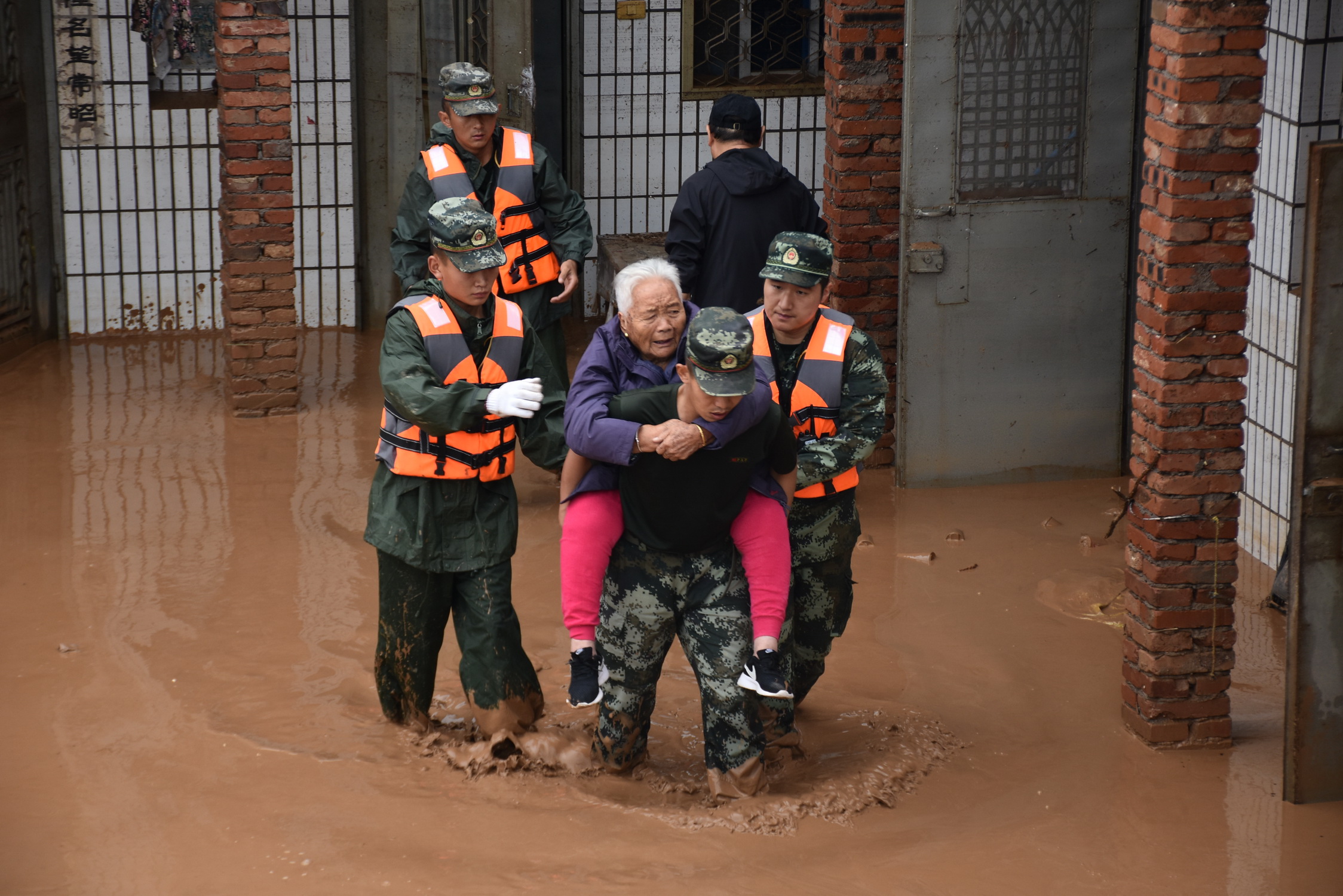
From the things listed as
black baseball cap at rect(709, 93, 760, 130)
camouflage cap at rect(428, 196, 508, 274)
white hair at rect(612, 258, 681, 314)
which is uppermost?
black baseball cap at rect(709, 93, 760, 130)

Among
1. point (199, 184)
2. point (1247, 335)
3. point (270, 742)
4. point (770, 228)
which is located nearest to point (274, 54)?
point (199, 184)

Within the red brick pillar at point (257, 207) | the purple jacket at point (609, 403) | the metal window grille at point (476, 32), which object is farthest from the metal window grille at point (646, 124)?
the purple jacket at point (609, 403)

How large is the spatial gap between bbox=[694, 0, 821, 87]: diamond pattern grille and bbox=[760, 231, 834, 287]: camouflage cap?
5.66 metres

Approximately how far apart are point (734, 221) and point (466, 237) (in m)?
2.23

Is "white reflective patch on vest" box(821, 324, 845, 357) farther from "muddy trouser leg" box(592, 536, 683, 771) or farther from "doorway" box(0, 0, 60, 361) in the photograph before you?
"doorway" box(0, 0, 60, 361)

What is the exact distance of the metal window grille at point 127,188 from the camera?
9773mm

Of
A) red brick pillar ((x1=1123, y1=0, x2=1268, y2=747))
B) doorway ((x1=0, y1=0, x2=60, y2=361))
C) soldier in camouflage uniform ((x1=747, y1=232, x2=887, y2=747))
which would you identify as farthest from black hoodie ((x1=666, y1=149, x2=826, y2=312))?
doorway ((x1=0, y1=0, x2=60, y2=361))

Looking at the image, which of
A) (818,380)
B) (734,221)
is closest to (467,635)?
(818,380)

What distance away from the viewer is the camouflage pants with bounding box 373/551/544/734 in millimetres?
5164

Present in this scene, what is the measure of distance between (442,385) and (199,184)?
19.7 feet

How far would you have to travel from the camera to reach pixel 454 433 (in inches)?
194

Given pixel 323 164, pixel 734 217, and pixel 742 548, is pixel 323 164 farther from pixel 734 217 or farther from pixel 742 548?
pixel 742 548

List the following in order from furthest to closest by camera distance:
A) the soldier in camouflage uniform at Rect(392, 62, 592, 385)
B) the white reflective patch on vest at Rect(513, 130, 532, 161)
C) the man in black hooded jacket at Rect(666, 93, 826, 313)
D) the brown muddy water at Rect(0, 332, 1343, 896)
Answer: the white reflective patch on vest at Rect(513, 130, 532, 161), the soldier in camouflage uniform at Rect(392, 62, 592, 385), the man in black hooded jacket at Rect(666, 93, 826, 313), the brown muddy water at Rect(0, 332, 1343, 896)

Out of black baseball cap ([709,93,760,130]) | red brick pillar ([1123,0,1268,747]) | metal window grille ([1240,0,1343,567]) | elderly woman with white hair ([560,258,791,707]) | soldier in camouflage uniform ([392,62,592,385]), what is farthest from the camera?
soldier in camouflage uniform ([392,62,592,385])
